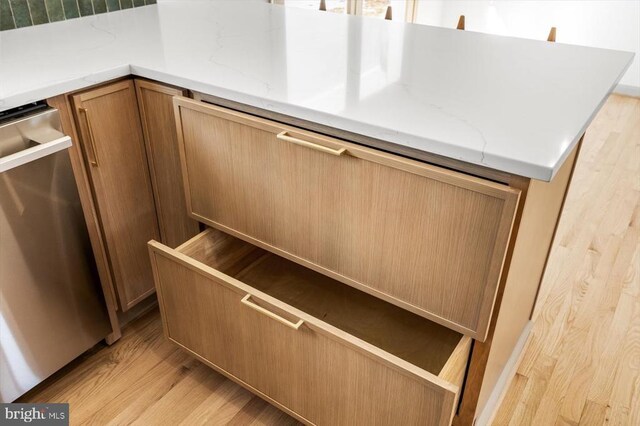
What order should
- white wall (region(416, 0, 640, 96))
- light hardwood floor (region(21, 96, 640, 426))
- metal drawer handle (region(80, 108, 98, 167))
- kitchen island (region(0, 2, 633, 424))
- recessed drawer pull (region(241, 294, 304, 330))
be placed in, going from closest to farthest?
kitchen island (region(0, 2, 633, 424))
recessed drawer pull (region(241, 294, 304, 330))
metal drawer handle (region(80, 108, 98, 167))
light hardwood floor (region(21, 96, 640, 426))
white wall (region(416, 0, 640, 96))

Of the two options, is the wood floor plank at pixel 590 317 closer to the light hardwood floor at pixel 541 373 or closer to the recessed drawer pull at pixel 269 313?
the light hardwood floor at pixel 541 373

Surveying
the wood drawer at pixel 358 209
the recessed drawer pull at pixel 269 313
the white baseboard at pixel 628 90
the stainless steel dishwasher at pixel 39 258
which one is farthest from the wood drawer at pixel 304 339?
the white baseboard at pixel 628 90

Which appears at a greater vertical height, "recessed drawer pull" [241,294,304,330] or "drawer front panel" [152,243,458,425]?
"recessed drawer pull" [241,294,304,330]

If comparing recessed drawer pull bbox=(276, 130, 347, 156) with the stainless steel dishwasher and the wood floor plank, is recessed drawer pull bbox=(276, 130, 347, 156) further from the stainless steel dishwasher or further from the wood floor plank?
the wood floor plank

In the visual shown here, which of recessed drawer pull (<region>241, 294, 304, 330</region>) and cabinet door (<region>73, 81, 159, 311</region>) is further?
cabinet door (<region>73, 81, 159, 311</region>)

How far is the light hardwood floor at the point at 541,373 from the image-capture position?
4.48ft

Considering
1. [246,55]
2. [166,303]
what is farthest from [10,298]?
[246,55]

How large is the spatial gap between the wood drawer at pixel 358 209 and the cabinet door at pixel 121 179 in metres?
0.18

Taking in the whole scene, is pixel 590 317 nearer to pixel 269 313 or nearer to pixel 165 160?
pixel 269 313

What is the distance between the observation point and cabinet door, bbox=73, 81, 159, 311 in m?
1.27

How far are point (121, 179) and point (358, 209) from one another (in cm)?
69

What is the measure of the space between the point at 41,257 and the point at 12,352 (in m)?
0.23

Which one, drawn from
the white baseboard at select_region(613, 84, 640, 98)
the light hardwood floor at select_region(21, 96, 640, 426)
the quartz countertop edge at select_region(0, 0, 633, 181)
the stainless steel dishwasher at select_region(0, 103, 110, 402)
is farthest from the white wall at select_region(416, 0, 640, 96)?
the stainless steel dishwasher at select_region(0, 103, 110, 402)

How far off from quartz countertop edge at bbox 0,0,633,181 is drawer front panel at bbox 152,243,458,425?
39 centimetres
